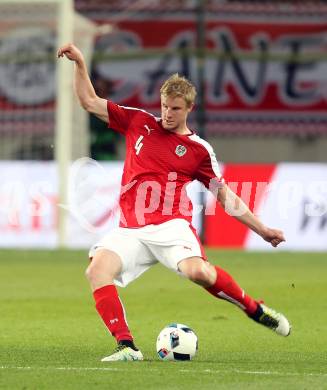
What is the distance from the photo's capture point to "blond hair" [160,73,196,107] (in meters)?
9.01

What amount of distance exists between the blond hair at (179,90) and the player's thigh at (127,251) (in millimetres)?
1028

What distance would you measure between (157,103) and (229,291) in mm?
18429

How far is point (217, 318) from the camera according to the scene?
12.4m

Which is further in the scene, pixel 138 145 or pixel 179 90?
pixel 138 145

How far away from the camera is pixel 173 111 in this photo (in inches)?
359

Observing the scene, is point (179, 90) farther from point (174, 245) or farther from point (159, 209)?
point (174, 245)

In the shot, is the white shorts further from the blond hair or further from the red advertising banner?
the red advertising banner

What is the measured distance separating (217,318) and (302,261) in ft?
22.9

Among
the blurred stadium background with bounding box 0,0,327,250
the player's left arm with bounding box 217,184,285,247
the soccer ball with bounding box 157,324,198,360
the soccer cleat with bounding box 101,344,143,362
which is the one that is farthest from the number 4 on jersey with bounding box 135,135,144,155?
the blurred stadium background with bounding box 0,0,327,250

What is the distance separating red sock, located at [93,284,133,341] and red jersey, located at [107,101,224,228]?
60 centimetres

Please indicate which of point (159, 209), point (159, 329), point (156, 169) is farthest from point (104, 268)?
point (159, 329)

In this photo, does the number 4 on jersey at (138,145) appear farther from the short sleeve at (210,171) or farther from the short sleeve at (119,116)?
the short sleeve at (210,171)

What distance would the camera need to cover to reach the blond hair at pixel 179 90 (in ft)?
29.6

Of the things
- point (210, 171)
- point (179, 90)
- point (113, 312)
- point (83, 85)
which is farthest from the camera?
point (210, 171)
